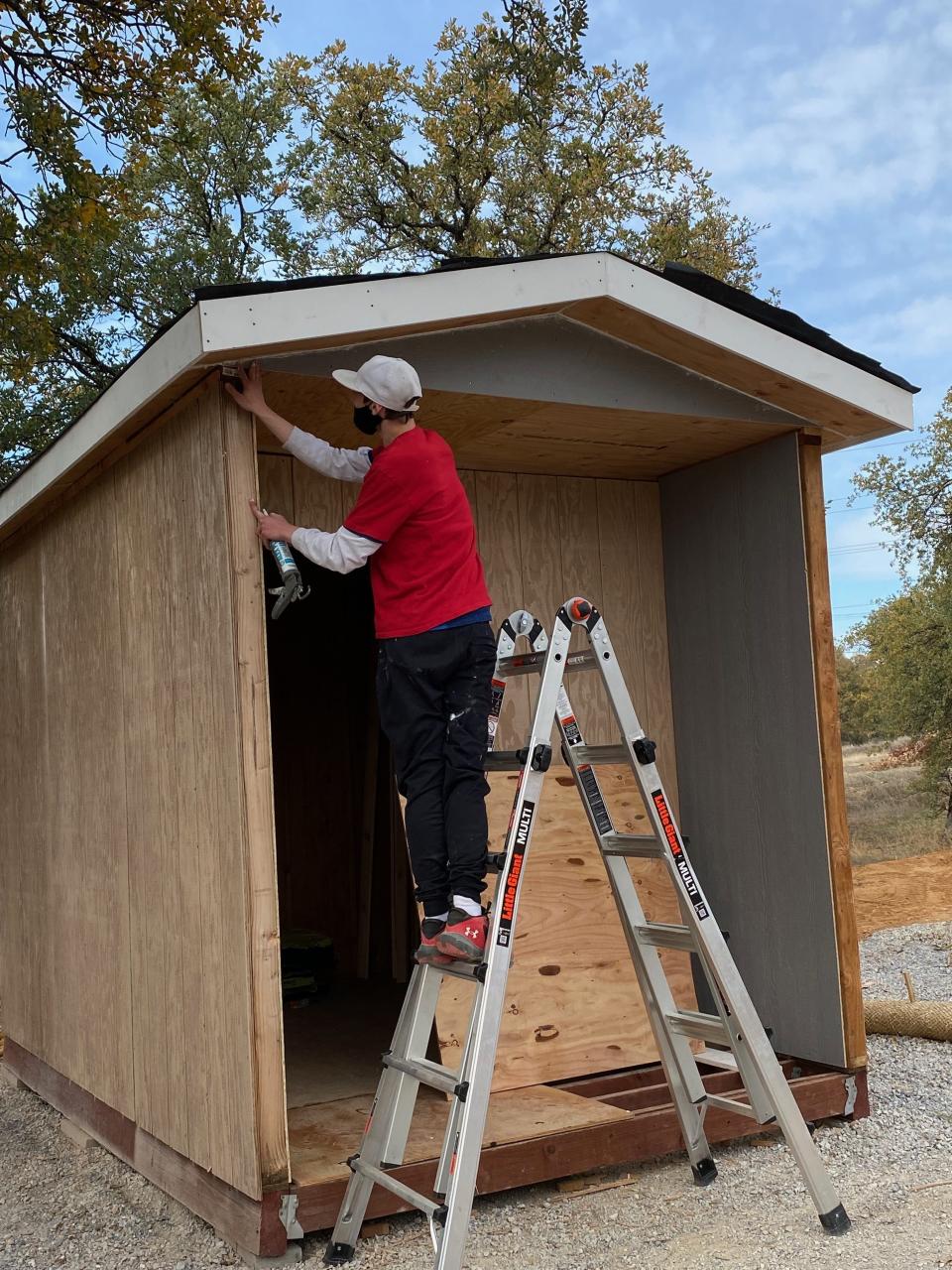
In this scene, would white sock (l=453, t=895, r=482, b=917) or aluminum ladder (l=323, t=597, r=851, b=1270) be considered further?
white sock (l=453, t=895, r=482, b=917)

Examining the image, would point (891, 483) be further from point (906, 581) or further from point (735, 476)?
point (735, 476)

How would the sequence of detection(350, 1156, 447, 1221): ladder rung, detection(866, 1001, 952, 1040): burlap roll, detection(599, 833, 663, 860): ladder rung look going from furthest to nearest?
detection(866, 1001, 952, 1040): burlap roll
detection(599, 833, 663, 860): ladder rung
detection(350, 1156, 447, 1221): ladder rung

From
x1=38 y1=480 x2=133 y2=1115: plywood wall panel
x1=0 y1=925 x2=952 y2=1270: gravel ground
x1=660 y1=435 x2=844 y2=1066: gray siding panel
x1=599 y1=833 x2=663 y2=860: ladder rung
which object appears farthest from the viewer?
x1=660 y1=435 x2=844 y2=1066: gray siding panel

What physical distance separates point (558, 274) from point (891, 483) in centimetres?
1650

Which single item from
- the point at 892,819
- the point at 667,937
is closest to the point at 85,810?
the point at 667,937

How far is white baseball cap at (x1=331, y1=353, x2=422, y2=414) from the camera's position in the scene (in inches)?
136

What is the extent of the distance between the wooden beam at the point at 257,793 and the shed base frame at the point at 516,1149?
0.16 m

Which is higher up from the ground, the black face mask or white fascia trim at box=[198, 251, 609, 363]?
white fascia trim at box=[198, 251, 609, 363]

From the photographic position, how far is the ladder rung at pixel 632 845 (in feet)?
11.9

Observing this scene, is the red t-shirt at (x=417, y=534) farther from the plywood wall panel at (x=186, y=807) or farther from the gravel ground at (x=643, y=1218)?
the gravel ground at (x=643, y=1218)

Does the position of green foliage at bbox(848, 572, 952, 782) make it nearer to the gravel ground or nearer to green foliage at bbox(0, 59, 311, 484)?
green foliage at bbox(0, 59, 311, 484)

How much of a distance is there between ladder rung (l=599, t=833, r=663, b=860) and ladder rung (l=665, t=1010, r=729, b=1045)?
1.65ft

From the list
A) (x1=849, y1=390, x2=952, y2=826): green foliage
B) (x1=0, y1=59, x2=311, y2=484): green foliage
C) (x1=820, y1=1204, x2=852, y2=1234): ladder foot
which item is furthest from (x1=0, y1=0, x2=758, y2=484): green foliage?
(x1=820, y1=1204, x2=852, y2=1234): ladder foot

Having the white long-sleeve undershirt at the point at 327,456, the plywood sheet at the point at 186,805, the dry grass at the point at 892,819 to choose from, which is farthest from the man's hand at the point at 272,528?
the dry grass at the point at 892,819
